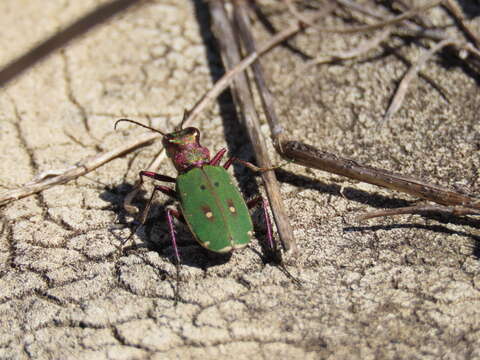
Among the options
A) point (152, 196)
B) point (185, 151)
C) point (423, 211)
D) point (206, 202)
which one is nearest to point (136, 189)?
point (152, 196)

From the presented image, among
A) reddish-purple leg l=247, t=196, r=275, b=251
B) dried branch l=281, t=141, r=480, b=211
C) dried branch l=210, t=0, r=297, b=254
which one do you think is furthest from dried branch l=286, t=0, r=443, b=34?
reddish-purple leg l=247, t=196, r=275, b=251

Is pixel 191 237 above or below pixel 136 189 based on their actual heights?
below

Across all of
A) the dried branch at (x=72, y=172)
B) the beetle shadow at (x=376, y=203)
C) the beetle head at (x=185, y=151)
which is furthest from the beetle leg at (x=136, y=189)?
the beetle shadow at (x=376, y=203)

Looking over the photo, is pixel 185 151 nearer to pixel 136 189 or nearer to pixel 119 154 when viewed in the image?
pixel 136 189

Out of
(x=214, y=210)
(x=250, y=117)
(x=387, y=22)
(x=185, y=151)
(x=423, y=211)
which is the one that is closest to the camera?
(x=214, y=210)

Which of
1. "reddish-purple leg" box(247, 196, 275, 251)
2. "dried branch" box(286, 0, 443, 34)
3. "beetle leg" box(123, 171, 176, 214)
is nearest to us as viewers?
"reddish-purple leg" box(247, 196, 275, 251)

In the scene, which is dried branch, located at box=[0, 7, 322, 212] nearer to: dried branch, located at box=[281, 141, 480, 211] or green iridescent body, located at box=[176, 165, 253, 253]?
green iridescent body, located at box=[176, 165, 253, 253]
